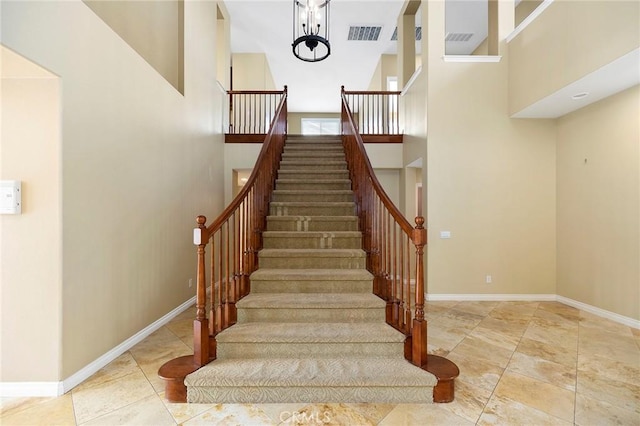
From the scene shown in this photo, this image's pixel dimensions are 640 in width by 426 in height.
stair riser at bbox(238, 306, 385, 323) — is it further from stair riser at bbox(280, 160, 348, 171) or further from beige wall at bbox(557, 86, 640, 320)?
beige wall at bbox(557, 86, 640, 320)

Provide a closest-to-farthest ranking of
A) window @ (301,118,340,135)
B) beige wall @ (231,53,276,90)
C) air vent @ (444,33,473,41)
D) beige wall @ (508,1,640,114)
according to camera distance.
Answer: beige wall @ (508,1,640,114), air vent @ (444,33,473,41), beige wall @ (231,53,276,90), window @ (301,118,340,135)

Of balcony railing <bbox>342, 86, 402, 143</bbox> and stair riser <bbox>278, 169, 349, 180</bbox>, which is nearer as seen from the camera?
stair riser <bbox>278, 169, 349, 180</bbox>

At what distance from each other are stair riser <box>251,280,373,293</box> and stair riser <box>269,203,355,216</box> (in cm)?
133

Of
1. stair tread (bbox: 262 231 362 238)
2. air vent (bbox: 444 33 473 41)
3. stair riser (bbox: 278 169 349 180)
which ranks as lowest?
stair tread (bbox: 262 231 362 238)

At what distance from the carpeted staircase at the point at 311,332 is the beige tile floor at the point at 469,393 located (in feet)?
0.34

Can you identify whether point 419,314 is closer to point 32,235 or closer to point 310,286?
point 310,286

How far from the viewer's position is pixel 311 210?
13.9ft

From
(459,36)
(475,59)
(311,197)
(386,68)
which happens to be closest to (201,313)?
(311,197)

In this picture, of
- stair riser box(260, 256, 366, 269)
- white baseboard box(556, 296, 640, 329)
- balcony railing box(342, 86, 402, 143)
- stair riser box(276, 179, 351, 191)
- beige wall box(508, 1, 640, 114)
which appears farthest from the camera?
balcony railing box(342, 86, 402, 143)

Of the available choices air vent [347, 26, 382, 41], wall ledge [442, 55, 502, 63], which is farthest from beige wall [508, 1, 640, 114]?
air vent [347, 26, 382, 41]

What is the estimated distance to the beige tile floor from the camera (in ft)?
6.61

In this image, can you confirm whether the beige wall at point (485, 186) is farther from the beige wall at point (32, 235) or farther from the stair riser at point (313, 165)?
the beige wall at point (32, 235)

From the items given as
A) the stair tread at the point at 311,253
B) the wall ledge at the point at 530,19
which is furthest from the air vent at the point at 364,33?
the stair tread at the point at 311,253

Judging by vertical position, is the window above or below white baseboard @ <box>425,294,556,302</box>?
above
